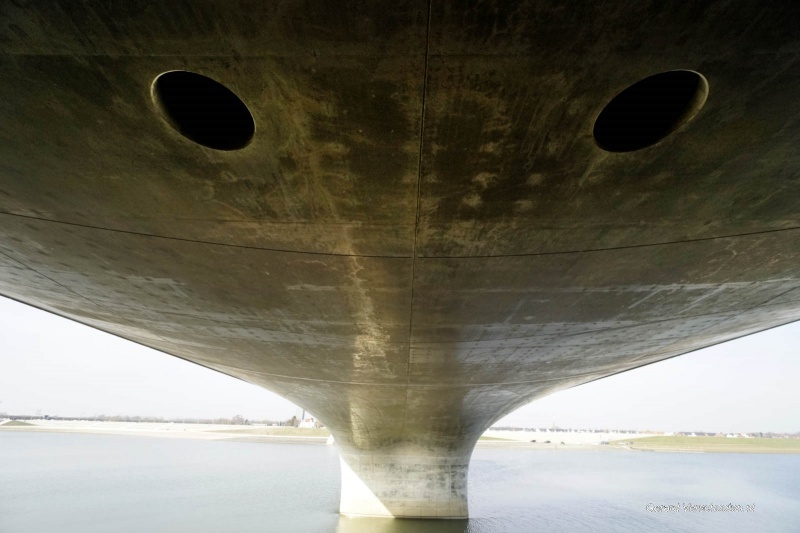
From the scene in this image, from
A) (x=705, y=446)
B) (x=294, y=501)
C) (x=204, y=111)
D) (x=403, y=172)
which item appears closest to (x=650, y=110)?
(x=403, y=172)

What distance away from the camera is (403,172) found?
3770 millimetres

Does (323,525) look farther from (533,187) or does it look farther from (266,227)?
(533,187)

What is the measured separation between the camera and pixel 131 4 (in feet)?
8.09

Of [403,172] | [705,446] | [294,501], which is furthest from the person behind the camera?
[705,446]

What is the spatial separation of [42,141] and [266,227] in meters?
1.96

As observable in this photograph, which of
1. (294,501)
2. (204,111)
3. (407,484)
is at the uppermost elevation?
(204,111)

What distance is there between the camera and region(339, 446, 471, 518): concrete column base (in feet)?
55.7

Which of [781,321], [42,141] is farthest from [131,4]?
[781,321]

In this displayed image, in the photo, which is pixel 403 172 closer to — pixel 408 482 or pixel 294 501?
pixel 408 482

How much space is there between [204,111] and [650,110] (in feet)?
12.0

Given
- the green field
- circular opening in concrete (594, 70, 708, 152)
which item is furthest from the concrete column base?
the green field

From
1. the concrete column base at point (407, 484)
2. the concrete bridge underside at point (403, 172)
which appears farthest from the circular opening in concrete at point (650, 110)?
the concrete column base at point (407, 484)

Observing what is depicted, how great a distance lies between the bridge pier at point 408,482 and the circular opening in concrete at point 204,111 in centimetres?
1606

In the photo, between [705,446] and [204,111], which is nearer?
[204,111]
